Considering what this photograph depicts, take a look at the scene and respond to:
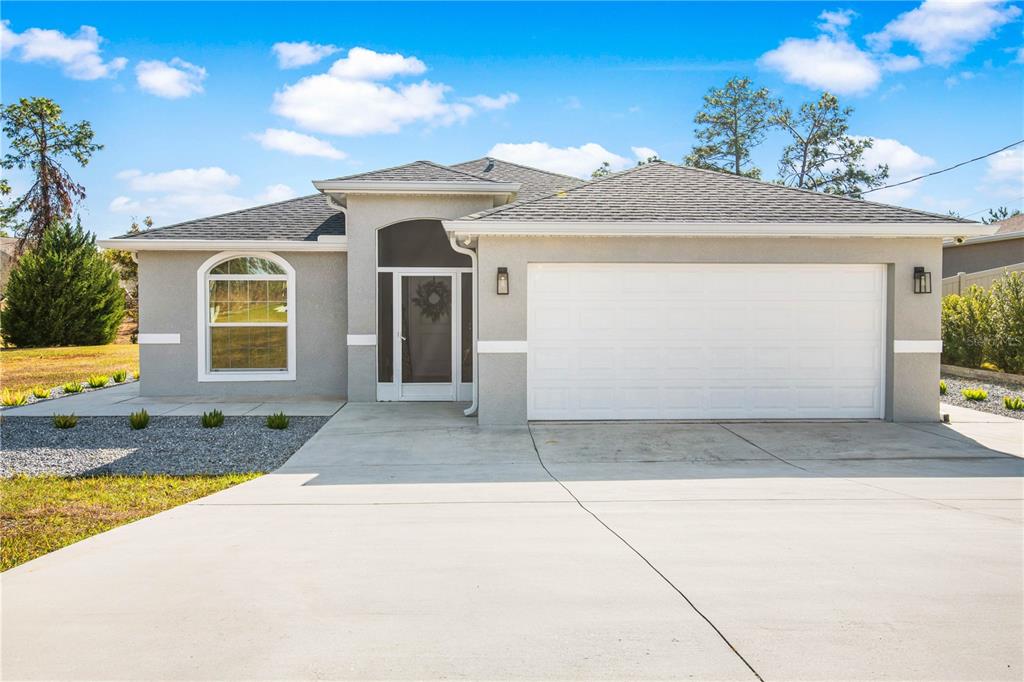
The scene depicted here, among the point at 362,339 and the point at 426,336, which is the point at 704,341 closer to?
the point at 426,336

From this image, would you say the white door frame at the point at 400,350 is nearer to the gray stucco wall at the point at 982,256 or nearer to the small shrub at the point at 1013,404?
the small shrub at the point at 1013,404

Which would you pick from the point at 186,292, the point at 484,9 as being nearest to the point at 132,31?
the point at 186,292

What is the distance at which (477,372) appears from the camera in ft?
37.0

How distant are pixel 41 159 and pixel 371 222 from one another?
1125 inches

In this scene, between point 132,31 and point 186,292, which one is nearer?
point 186,292

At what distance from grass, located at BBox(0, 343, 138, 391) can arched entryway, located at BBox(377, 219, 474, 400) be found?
912 cm

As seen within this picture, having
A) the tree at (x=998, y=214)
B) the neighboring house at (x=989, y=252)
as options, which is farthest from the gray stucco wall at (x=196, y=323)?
the tree at (x=998, y=214)

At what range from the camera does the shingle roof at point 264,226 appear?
529 inches

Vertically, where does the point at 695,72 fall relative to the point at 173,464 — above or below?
above

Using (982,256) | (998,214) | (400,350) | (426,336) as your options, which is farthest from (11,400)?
(998,214)

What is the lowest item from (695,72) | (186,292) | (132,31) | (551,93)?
(186,292)

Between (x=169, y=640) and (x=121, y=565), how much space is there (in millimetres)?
1397

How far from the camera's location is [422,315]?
13031mm

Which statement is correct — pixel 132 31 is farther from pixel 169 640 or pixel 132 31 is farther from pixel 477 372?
pixel 169 640
